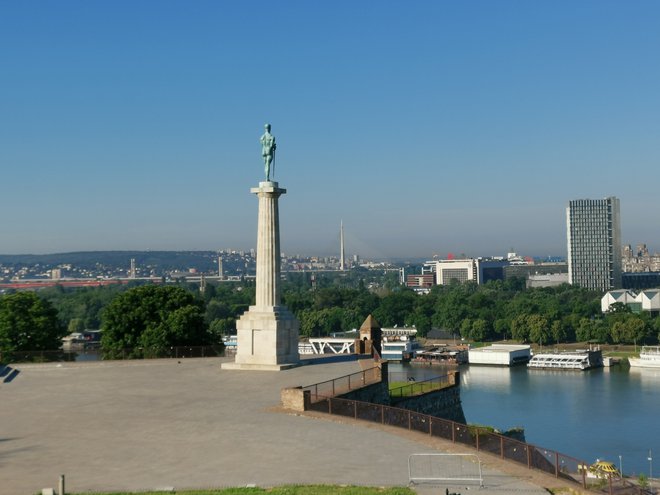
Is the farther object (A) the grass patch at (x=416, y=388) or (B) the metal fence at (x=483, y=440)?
(A) the grass patch at (x=416, y=388)

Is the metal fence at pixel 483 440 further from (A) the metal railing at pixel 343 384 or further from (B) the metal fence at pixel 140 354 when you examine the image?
(B) the metal fence at pixel 140 354

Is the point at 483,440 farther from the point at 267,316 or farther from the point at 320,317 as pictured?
the point at 320,317

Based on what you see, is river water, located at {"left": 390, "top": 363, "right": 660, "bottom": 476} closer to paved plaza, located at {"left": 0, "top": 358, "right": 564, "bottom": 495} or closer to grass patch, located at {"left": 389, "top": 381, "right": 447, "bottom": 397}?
grass patch, located at {"left": 389, "top": 381, "right": 447, "bottom": 397}

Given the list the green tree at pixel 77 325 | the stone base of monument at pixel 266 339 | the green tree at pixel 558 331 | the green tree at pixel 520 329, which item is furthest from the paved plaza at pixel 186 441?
the green tree at pixel 77 325

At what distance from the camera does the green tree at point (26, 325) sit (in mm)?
40719

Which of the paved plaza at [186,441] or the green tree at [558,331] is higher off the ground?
the paved plaza at [186,441]

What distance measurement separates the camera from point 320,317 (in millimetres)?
124625

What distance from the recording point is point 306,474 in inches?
616

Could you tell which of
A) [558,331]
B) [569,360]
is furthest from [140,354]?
[558,331]

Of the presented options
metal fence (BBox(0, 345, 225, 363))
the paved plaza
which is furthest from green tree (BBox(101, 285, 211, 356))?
the paved plaza

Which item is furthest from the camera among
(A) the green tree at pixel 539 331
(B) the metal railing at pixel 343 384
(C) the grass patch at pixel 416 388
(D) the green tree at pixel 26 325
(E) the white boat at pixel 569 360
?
(A) the green tree at pixel 539 331

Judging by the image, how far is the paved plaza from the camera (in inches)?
610

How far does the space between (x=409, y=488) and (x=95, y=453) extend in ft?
24.7

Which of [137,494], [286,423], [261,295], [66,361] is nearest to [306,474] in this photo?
[137,494]
